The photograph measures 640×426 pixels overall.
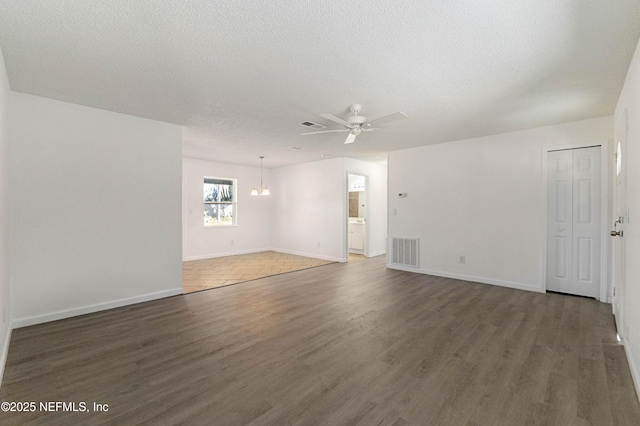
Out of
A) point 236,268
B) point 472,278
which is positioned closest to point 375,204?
point 472,278

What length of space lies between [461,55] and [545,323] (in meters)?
3.01

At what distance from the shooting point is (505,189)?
4.70m

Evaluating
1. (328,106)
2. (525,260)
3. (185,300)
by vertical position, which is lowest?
(185,300)

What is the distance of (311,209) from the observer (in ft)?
25.2

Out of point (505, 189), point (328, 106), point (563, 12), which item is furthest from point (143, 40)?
point (505, 189)

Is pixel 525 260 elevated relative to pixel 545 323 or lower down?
elevated

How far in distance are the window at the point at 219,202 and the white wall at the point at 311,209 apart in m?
1.27

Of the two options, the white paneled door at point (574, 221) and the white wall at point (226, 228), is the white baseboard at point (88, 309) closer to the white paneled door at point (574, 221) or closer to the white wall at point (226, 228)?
the white wall at point (226, 228)

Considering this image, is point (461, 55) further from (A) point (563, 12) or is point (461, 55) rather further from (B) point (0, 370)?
(B) point (0, 370)

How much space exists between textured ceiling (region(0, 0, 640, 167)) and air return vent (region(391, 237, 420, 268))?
2745 mm

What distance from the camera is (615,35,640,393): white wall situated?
82.7 inches

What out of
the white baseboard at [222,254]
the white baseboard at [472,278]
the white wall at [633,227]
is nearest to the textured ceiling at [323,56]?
the white wall at [633,227]

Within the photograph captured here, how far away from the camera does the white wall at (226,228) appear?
7.18 m

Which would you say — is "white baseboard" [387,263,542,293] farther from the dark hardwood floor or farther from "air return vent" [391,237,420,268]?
the dark hardwood floor
